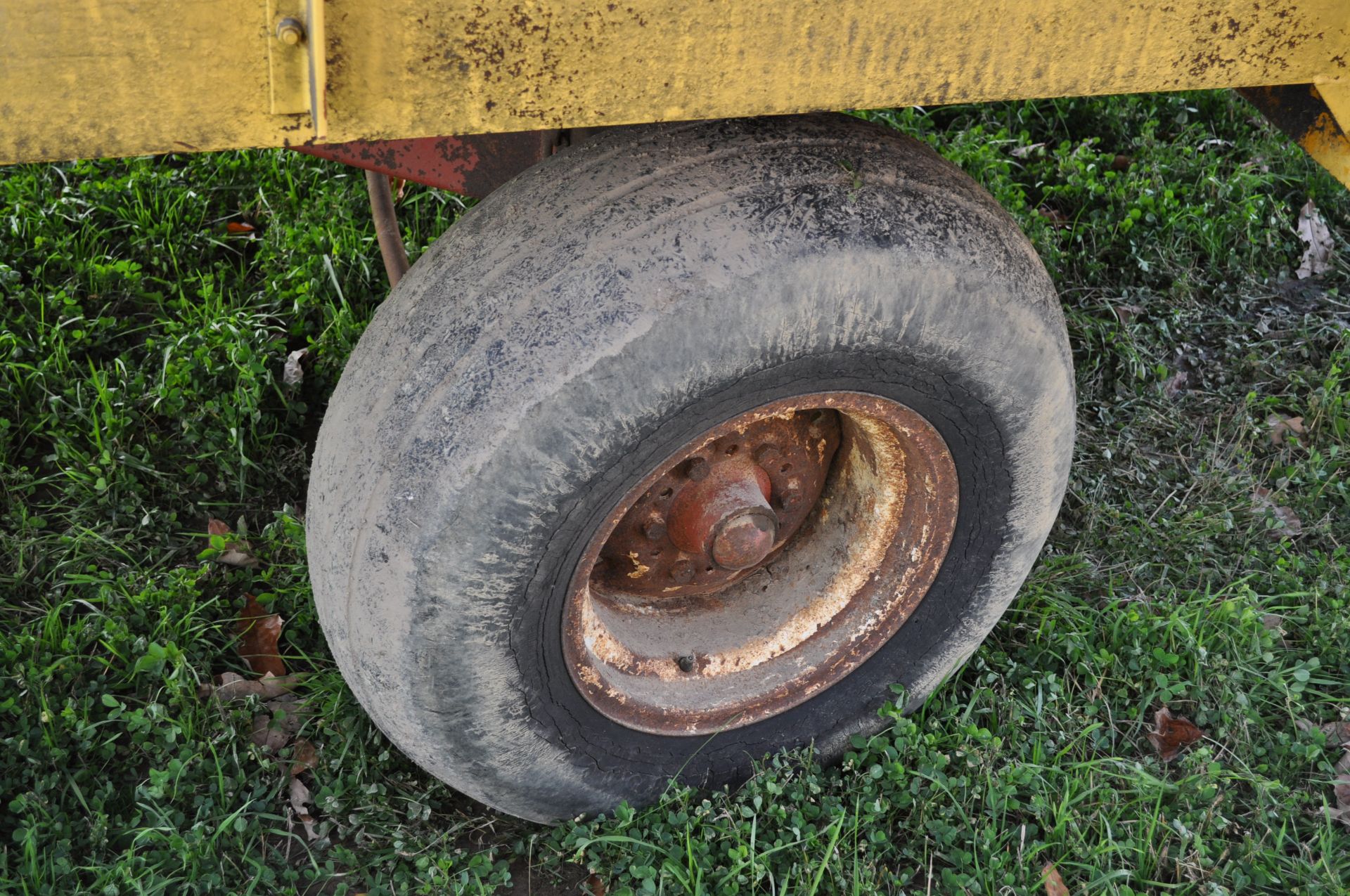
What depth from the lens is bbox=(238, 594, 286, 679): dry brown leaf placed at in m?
2.44

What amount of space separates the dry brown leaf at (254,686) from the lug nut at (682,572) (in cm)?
85

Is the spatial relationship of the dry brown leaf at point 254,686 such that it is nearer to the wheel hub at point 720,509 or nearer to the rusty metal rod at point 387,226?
the wheel hub at point 720,509

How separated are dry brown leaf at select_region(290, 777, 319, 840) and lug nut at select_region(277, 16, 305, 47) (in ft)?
4.94

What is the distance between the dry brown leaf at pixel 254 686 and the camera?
7.73 feet

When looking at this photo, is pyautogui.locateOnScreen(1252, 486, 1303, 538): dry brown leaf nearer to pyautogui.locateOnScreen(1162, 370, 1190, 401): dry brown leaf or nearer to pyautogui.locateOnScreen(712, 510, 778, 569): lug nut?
pyautogui.locateOnScreen(1162, 370, 1190, 401): dry brown leaf

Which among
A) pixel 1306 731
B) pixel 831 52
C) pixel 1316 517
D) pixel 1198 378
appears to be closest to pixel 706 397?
pixel 831 52

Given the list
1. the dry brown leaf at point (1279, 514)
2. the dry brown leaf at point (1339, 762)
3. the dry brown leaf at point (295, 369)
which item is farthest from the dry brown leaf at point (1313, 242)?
the dry brown leaf at point (295, 369)

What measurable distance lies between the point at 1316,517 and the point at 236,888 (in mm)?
2563

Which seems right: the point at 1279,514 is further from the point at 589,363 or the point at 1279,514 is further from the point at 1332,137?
the point at 589,363

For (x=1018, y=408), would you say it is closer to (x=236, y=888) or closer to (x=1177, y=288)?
(x=236, y=888)

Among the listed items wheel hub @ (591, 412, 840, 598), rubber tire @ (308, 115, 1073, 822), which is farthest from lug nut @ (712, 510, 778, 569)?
rubber tire @ (308, 115, 1073, 822)

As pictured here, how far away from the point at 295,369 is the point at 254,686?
88 centimetres

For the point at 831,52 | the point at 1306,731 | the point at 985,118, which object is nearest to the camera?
the point at 831,52

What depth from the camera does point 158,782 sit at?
2.03 m
